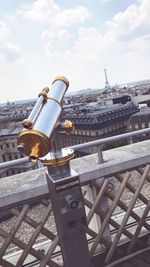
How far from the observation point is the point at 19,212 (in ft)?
10.9

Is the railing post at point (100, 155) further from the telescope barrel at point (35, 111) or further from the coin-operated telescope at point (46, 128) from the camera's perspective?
the telescope barrel at point (35, 111)

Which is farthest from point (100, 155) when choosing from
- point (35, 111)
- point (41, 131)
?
point (41, 131)

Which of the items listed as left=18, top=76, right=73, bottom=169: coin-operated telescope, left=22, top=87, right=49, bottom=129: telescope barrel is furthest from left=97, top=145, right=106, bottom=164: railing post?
left=22, top=87, right=49, bottom=129: telescope barrel

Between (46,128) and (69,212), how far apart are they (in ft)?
2.13

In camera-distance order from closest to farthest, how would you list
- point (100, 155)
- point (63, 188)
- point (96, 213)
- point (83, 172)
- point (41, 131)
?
point (41, 131) < point (63, 188) < point (83, 172) < point (100, 155) < point (96, 213)

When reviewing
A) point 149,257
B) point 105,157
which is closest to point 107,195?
point 105,157

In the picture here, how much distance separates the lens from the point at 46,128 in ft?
5.89

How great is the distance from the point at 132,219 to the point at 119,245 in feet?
1.37

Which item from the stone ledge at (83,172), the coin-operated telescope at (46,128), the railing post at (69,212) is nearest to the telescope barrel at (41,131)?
the coin-operated telescope at (46,128)

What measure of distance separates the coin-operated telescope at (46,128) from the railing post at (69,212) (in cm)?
11

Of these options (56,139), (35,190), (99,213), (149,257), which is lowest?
(149,257)

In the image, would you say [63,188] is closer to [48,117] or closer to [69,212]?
→ [69,212]

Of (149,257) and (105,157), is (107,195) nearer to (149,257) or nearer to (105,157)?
(105,157)

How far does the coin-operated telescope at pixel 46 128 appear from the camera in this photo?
177 cm
